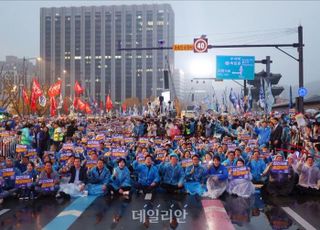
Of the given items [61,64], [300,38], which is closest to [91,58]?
[61,64]

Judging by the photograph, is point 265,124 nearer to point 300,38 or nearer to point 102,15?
point 300,38

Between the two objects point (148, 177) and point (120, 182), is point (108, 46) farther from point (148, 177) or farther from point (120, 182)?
point (120, 182)

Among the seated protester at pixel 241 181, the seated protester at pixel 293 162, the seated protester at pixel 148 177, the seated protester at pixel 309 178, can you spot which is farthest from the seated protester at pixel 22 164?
the seated protester at pixel 309 178

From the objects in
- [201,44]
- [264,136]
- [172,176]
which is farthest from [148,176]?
[201,44]

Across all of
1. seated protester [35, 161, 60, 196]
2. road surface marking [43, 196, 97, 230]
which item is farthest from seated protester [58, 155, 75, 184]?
road surface marking [43, 196, 97, 230]

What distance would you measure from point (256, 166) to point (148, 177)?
10.3 feet

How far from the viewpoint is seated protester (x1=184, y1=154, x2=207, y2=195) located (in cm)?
1188

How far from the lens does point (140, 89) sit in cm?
13825

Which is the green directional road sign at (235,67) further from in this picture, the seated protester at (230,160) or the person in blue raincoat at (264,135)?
the seated protester at (230,160)

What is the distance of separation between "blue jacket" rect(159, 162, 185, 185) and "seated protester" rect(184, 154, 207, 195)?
22 cm

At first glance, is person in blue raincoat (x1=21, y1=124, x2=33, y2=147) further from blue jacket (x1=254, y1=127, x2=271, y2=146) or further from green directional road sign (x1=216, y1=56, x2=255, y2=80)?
green directional road sign (x1=216, y1=56, x2=255, y2=80)

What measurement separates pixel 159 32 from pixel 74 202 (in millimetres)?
130636

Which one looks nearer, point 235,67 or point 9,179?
point 9,179

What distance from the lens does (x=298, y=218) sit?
9078 millimetres
